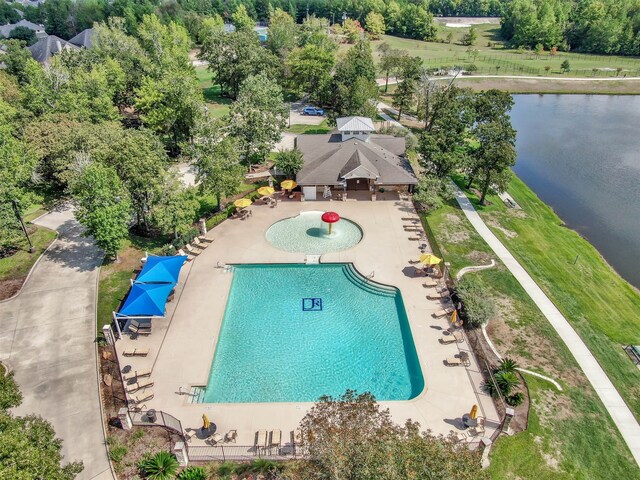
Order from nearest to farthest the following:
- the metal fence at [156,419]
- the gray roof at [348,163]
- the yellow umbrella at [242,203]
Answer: the metal fence at [156,419] < the yellow umbrella at [242,203] < the gray roof at [348,163]

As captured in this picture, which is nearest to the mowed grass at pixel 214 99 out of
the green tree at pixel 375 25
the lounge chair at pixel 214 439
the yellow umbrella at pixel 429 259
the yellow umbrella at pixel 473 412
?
the yellow umbrella at pixel 429 259

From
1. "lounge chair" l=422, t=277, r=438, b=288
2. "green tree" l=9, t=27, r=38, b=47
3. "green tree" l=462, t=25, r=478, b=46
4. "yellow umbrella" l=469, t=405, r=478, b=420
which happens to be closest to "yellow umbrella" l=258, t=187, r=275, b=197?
"lounge chair" l=422, t=277, r=438, b=288

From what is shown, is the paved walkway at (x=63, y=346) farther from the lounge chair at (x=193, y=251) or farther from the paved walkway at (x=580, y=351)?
the paved walkway at (x=580, y=351)

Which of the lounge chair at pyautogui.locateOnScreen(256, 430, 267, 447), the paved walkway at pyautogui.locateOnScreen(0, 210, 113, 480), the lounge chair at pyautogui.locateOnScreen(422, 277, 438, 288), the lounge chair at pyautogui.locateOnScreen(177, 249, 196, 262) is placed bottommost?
the paved walkway at pyautogui.locateOnScreen(0, 210, 113, 480)

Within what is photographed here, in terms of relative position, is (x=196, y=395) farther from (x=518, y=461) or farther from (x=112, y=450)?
(x=518, y=461)

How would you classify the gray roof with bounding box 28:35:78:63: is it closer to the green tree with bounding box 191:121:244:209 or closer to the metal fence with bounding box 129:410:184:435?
the green tree with bounding box 191:121:244:209

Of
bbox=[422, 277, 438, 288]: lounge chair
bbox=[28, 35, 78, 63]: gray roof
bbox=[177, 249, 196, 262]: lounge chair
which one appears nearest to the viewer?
bbox=[422, 277, 438, 288]: lounge chair
